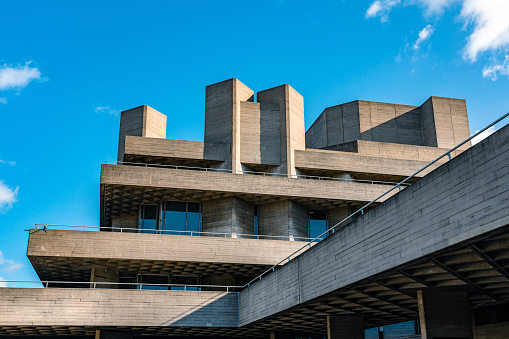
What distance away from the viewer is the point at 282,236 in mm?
34531

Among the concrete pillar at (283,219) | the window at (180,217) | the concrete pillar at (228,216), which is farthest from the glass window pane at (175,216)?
the concrete pillar at (283,219)

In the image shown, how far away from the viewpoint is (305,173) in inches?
1507

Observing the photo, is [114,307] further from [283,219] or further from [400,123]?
[400,123]

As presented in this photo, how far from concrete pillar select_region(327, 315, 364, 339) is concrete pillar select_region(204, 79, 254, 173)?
1569cm

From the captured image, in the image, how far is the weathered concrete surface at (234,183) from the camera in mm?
33719

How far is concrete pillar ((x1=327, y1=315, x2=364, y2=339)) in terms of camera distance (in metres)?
22.8

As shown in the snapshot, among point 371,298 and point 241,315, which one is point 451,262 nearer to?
point 371,298

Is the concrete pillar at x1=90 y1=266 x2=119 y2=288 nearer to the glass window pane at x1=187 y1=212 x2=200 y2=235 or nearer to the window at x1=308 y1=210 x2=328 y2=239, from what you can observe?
the glass window pane at x1=187 y1=212 x2=200 y2=235

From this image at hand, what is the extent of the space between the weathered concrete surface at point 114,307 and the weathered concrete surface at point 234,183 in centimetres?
737

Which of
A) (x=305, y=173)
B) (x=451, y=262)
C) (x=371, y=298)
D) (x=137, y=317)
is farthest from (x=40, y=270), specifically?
(x=451, y=262)

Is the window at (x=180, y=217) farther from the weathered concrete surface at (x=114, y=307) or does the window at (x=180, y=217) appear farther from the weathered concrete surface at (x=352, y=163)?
the weathered concrete surface at (x=352, y=163)

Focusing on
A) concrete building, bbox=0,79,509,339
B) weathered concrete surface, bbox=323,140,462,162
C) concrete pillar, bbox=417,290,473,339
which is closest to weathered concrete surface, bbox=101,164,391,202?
concrete building, bbox=0,79,509,339

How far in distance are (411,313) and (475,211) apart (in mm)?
11339

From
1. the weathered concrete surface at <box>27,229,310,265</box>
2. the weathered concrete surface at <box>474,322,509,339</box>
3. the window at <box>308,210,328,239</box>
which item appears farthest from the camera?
the window at <box>308,210,328,239</box>
